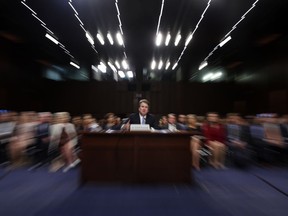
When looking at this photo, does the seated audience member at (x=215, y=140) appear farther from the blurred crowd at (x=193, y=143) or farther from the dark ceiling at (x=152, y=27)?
the dark ceiling at (x=152, y=27)

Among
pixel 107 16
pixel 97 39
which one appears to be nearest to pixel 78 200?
pixel 107 16

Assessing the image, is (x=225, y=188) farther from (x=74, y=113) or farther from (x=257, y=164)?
(x=74, y=113)

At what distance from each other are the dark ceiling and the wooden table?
4.31 meters

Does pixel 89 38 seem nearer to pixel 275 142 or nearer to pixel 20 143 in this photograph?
pixel 20 143

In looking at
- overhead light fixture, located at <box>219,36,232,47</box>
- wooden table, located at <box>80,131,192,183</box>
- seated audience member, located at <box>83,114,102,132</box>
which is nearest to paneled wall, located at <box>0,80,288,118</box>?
overhead light fixture, located at <box>219,36,232,47</box>

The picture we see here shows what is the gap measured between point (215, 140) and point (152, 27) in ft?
16.3

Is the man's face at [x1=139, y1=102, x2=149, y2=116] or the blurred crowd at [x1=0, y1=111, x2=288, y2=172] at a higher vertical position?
the man's face at [x1=139, y1=102, x2=149, y2=116]

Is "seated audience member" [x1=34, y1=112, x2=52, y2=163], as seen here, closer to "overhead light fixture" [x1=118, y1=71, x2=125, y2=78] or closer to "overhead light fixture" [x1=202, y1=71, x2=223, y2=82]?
"overhead light fixture" [x1=202, y1=71, x2=223, y2=82]

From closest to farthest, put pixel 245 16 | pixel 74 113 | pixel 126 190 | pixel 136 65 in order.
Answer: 1. pixel 126 190
2. pixel 245 16
3. pixel 74 113
4. pixel 136 65

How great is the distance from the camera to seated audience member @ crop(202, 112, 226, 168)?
570cm

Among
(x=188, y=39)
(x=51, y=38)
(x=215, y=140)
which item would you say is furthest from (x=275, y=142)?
(x=51, y=38)

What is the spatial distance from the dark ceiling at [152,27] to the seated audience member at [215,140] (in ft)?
10.3

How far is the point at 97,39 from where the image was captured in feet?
36.7

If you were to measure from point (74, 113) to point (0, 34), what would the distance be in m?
5.87
